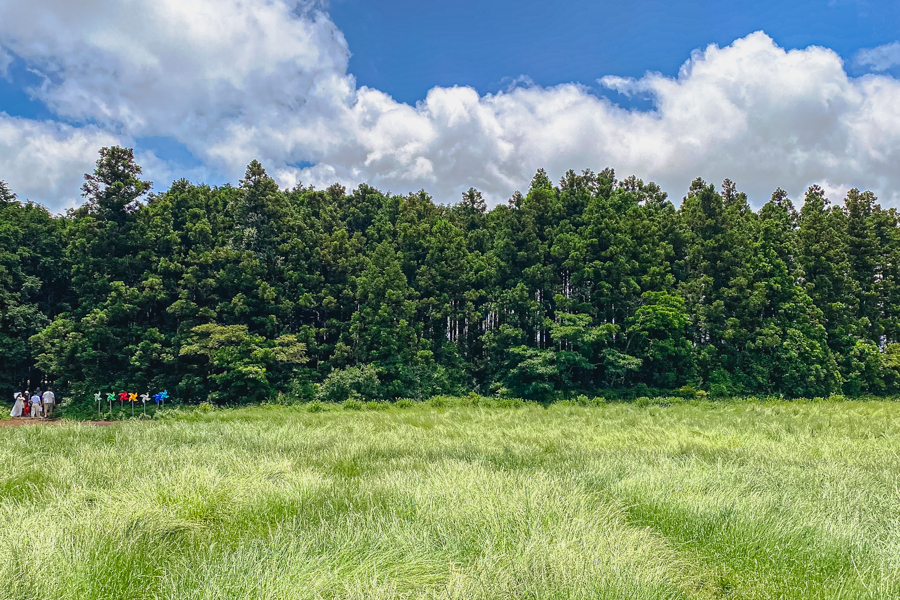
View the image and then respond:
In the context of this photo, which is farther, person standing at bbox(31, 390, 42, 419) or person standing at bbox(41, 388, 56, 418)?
person standing at bbox(41, 388, 56, 418)

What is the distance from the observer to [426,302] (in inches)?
967

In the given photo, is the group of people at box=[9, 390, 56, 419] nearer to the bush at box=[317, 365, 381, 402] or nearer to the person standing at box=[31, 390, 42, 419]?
the person standing at box=[31, 390, 42, 419]

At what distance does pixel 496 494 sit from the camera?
4.04 metres

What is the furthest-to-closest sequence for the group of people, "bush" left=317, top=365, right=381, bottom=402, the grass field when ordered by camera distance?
"bush" left=317, top=365, right=381, bottom=402 → the group of people → the grass field

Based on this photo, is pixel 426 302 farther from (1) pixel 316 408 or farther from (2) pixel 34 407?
(2) pixel 34 407

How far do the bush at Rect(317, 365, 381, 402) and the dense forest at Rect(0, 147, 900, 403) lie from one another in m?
0.09

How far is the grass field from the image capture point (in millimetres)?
2561

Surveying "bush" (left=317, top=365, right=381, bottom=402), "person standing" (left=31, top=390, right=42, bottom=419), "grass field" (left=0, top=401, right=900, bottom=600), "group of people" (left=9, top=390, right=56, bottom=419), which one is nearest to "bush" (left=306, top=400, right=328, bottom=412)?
"bush" (left=317, top=365, right=381, bottom=402)

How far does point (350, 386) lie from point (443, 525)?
18.2 meters

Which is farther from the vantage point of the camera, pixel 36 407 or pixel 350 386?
pixel 350 386

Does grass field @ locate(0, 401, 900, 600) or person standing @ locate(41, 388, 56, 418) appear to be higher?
grass field @ locate(0, 401, 900, 600)

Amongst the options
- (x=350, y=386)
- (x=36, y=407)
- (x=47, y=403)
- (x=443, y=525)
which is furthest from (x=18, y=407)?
(x=443, y=525)

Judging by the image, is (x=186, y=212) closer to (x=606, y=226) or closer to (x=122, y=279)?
(x=122, y=279)

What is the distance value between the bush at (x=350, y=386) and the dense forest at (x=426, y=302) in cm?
9
